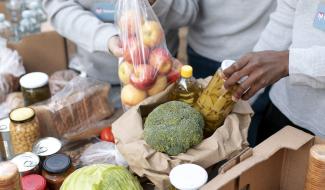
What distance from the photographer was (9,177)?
27.5 inches

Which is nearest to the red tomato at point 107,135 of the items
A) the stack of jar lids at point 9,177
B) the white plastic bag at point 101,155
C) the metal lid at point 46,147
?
the white plastic bag at point 101,155

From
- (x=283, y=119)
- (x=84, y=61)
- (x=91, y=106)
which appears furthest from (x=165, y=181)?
(x=84, y=61)

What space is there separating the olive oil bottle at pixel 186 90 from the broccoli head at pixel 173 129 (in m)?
0.08

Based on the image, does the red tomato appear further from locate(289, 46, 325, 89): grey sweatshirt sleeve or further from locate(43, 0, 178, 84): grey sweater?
locate(289, 46, 325, 89): grey sweatshirt sleeve

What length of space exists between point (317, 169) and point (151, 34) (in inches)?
20.4

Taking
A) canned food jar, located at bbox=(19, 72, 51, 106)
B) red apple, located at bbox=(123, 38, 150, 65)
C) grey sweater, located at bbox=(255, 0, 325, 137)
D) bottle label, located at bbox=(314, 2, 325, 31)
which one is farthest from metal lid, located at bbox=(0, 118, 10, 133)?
bottle label, located at bbox=(314, 2, 325, 31)

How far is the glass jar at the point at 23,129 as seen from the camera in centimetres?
99

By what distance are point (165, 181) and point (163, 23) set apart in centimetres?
62

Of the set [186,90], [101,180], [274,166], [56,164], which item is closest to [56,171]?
[56,164]

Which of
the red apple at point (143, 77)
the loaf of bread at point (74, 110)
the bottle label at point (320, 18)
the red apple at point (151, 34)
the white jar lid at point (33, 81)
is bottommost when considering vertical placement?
the loaf of bread at point (74, 110)

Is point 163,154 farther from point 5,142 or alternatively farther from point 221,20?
point 221,20

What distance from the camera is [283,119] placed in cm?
124

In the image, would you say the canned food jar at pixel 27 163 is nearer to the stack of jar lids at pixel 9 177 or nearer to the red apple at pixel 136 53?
the stack of jar lids at pixel 9 177

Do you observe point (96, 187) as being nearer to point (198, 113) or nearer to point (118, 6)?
point (198, 113)
